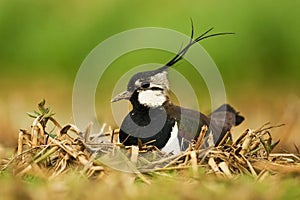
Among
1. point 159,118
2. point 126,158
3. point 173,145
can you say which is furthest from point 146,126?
point 126,158

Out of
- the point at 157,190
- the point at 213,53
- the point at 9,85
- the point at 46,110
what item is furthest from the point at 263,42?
the point at 157,190

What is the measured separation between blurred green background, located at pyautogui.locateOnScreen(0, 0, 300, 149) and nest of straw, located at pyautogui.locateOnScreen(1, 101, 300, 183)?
195 cm

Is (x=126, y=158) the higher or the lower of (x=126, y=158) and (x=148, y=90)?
the lower

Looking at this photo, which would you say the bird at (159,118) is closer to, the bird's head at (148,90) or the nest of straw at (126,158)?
the bird's head at (148,90)

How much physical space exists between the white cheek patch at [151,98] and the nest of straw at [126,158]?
47 cm

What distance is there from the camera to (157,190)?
233 centimetres

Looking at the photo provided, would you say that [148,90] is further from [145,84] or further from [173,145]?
[173,145]

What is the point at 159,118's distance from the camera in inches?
132

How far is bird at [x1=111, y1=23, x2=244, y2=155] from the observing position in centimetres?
318

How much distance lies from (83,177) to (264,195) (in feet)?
1.92

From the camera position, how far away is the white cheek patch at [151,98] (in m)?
3.43

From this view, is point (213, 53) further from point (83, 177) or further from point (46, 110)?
point (83, 177)

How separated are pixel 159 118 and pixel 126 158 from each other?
0.66 m

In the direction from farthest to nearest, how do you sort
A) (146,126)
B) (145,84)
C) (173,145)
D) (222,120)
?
(222,120)
(145,84)
(146,126)
(173,145)
